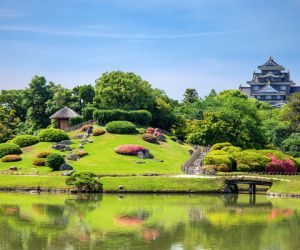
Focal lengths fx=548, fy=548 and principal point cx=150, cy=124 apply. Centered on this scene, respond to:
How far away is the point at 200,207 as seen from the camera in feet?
188

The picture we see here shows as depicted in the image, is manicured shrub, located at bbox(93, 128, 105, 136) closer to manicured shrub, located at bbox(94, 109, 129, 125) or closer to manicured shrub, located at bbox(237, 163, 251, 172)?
manicured shrub, located at bbox(94, 109, 129, 125)

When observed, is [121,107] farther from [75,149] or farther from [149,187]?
[149,187]

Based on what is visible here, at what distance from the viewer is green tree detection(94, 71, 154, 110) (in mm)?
102312

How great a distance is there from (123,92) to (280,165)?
117 feet

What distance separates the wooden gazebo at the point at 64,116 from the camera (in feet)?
337

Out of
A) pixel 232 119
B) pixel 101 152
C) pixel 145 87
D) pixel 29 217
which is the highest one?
pixel 145 87

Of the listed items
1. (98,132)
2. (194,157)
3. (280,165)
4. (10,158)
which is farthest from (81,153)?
(280,165)

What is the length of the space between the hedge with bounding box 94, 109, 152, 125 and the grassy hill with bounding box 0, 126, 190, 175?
6265 millimetres

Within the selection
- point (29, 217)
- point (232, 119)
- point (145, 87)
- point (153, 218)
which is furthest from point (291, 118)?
point (29, 217)

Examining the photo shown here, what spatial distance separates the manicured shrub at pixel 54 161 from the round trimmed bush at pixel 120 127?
20.2m

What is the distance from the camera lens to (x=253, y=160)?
77.7 metres

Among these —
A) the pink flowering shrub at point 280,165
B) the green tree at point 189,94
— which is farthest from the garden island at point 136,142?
the green tree at point 189,94

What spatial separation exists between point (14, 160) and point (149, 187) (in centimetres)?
2357

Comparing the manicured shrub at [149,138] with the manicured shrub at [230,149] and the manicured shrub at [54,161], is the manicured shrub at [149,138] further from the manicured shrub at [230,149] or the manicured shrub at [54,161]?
the manicured shrub at [54,161]
